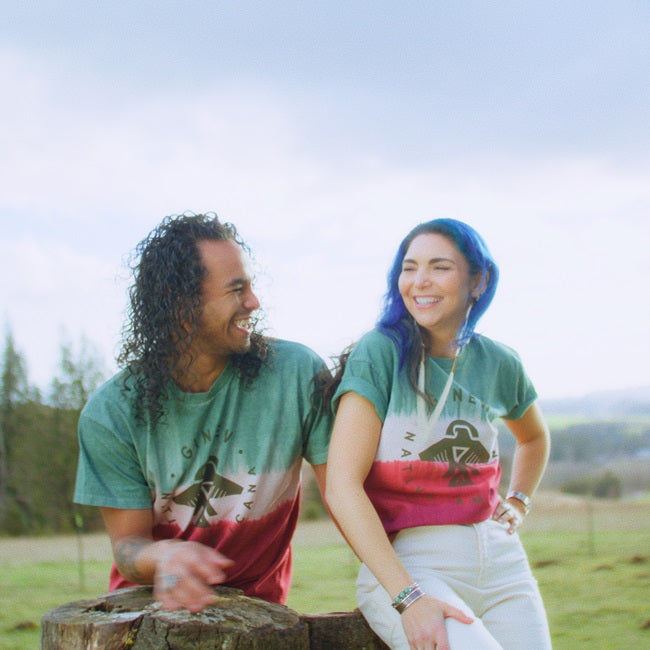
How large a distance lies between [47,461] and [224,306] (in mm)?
4537

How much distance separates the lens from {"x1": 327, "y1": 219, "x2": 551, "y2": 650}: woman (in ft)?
4.75

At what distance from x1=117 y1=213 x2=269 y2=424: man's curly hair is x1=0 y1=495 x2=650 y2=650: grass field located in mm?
2360

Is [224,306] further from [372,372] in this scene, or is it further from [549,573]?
[549,573]

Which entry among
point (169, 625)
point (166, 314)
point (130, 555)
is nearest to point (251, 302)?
point (166, 314)

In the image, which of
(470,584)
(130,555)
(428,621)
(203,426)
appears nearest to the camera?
(428,621)

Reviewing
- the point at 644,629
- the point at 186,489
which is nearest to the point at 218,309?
the point at 186,489

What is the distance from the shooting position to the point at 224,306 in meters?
1.80

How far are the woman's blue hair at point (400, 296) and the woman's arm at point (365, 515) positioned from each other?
0.17 meters

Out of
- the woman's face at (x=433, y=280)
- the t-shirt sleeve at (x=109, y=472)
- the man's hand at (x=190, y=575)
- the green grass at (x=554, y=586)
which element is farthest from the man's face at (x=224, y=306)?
the green grass at (x=554, y=586)

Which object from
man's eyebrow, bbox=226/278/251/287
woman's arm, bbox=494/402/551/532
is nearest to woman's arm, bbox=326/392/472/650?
man's eyebrow, bbox=226/278/251/287

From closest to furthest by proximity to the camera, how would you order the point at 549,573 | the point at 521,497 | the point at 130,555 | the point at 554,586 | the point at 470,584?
the point at 470,584 → the point at 130,555 → the point at 521,497 → the point at 554,586 → the point at 549,573

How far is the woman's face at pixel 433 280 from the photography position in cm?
160

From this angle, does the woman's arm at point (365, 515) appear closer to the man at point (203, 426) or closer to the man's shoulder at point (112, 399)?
the man at point (203, 426)

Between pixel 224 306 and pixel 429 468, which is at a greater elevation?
pixel 224 306
